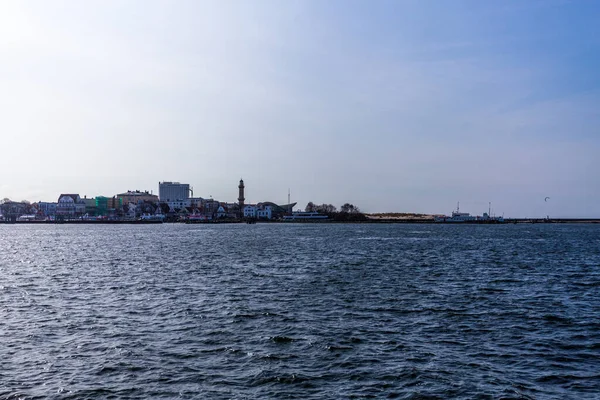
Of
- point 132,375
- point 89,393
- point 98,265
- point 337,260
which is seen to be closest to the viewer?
point 89,393

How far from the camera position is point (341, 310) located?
28156 mm

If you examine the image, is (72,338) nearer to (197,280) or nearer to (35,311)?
(35,311)

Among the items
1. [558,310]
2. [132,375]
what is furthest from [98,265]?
[558,310]

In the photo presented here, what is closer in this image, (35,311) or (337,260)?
(35,311)

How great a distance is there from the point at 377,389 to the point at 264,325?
9.52 m

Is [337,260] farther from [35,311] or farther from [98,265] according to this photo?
[35,311]

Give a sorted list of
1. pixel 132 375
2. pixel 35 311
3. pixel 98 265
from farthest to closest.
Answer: pixel 98 265
pixel 35 311
pixel 132 375

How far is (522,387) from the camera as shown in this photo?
16.2 m

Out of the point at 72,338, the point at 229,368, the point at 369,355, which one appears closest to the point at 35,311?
the point at 72,338

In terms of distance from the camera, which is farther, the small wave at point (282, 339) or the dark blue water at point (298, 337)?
the small wave at point (282, 339)

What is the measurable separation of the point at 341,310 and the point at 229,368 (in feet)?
37.4

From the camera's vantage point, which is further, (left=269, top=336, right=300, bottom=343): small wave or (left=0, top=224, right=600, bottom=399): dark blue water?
(left=269, top=336, right=300, bottom=343): small wave

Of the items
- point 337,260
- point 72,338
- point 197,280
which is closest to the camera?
point 72,338

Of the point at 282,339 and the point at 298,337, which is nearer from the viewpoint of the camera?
the point at 282,339
